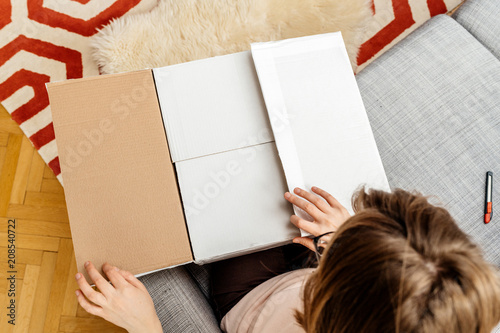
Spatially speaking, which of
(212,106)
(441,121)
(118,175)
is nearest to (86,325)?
(118,175)

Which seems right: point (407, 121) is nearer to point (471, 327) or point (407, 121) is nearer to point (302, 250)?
point (302, 250)

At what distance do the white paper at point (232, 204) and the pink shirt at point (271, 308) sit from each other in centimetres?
11

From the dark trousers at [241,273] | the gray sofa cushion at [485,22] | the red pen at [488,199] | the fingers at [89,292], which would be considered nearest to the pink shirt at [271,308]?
the dark trousers at [241,273]

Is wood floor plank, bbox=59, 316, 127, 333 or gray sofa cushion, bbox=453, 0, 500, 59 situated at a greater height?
gray sofa cushion, bbox=453, 0, 500, 59

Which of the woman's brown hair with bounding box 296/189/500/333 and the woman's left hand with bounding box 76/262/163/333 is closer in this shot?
the woman's brown hair with bounding box 296/189/500/333

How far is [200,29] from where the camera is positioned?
1.08 meters

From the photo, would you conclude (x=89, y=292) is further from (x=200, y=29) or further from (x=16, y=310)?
(x=200, y=29)

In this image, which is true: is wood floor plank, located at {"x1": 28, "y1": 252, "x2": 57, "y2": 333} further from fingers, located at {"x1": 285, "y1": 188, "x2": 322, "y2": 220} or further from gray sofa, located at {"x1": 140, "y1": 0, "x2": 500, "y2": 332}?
fingers, located at {"x1": 285, "y1": 188, "x2": 322, "y2": 220}

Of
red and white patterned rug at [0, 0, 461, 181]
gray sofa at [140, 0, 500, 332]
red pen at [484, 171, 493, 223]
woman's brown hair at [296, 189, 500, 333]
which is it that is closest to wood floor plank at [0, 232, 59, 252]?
red and white patterned rug at [0, 0, 461, 181]

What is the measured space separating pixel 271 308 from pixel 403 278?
1.12 ft

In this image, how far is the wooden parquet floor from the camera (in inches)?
42.1

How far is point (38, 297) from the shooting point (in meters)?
1.08

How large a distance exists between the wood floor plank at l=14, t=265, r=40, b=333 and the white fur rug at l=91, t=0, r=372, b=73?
64 centimetres

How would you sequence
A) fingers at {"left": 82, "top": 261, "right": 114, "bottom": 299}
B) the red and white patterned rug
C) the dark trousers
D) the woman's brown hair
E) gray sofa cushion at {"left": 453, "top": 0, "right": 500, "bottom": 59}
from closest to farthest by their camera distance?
the woman's brown hair, fingers at {"left": 82, "top": 261, "right": 114, "bottom": 299}, the dark trousers, gray sofa cushion at {"left": 453, "top": 0, "right": 500, "bottom": 59}, the red and white patterned rug
